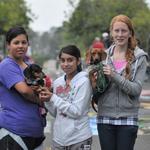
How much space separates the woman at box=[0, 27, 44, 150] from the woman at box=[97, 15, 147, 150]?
0.57m

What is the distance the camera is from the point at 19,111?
3916 mm

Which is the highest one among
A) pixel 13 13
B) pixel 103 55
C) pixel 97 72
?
pixel 103 55

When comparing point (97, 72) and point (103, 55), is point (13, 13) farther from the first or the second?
point (97, 72)

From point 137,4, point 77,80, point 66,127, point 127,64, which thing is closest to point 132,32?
point 127,64

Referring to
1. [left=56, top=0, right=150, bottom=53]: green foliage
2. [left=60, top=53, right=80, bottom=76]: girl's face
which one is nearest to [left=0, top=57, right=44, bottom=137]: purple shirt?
[left=60, top=53, right=80, bottom=76]: girl's face

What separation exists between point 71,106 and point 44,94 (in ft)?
0.80

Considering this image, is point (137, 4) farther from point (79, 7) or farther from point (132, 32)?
point (132, 32)

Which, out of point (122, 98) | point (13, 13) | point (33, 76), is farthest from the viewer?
point (13, 13)

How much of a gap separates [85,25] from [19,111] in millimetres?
43547

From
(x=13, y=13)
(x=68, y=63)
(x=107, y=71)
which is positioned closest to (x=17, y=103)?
(x=68, y=63)

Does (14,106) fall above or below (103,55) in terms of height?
below

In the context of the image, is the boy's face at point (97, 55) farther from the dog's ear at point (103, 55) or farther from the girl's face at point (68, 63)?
the girl's face at point (68, 63)

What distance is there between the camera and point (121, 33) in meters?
4.25

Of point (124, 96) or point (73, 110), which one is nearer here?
point (73, 110)
